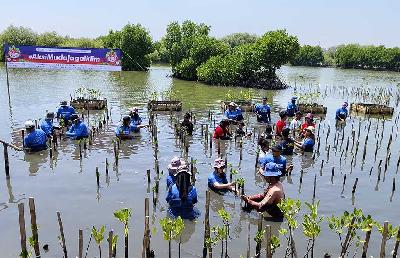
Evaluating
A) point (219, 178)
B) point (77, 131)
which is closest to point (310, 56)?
point (77, 131)

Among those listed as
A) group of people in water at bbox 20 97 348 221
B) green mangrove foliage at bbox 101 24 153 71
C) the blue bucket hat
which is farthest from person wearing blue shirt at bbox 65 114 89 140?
green mangrove foliage at bbox 101 24 153 71

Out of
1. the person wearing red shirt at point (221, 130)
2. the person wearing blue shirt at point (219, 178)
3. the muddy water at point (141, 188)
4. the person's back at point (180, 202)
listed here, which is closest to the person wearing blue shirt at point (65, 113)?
the muddy water at point (141, 188)

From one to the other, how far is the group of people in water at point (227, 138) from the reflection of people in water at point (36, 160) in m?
0.28

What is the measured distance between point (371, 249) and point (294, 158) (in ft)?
25.0

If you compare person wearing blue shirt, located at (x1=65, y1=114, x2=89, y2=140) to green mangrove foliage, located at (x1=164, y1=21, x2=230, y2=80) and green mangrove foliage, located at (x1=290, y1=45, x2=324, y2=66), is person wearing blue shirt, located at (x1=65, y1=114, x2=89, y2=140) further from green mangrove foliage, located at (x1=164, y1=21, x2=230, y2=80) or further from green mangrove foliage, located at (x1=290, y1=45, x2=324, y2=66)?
green mangrove foliage, located at (x1=290, y1=45, x2=324, y2=66)

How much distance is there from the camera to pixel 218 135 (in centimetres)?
1902

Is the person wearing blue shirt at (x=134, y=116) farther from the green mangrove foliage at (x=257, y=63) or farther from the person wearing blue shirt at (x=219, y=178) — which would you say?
the green mangrove foliage at (x=257, y=63)

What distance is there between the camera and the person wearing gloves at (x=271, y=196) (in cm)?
1001

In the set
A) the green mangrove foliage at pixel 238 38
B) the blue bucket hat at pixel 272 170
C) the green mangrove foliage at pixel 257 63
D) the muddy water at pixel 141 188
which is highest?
the green mangrove foliage at pixel 238 38

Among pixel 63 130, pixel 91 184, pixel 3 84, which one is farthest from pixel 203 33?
pixel 91 184

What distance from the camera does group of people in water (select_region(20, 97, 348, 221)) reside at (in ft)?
33.7

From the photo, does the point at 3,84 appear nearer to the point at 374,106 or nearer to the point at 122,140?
the point at 122,140

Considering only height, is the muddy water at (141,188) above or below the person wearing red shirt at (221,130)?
below

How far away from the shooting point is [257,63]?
149ft
